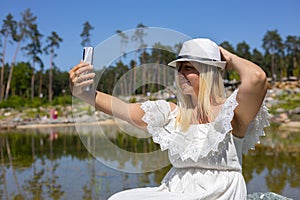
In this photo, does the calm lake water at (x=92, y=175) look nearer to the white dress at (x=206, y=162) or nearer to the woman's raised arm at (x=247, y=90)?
the white dress at (x=206, y=162)

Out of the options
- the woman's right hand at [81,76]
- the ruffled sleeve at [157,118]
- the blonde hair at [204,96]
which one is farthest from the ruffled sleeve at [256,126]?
the woman's right hand at [81,76]

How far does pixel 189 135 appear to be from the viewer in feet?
5.46

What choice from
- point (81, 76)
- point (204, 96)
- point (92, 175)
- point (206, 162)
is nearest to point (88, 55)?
point (81, 76)

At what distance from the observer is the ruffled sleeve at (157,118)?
1727 mm

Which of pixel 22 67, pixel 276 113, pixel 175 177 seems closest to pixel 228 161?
pixel 175 177

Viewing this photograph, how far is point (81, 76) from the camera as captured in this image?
1.71 m

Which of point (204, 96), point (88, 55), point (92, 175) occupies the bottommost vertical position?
point (92, 175)

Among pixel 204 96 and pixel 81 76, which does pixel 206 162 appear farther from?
pixel 81 76

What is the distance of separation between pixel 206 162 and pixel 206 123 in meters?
0.17

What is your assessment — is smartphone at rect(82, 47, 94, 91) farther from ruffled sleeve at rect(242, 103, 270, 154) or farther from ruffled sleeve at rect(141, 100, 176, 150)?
ruffled sleeve at rect(242, 103, 270, 154)

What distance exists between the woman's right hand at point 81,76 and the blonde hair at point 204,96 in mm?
368

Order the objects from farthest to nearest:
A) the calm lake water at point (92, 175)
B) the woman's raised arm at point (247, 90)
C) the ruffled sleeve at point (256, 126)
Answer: the calm lake water at point (92, 175)
the ruffled sleeve at point (256, 126)
the woman's raised arm at point (247, 90)

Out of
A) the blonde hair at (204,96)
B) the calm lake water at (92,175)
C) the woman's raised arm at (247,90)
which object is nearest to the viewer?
the woman's raised arm at (247,90)

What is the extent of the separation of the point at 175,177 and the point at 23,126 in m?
19.0
